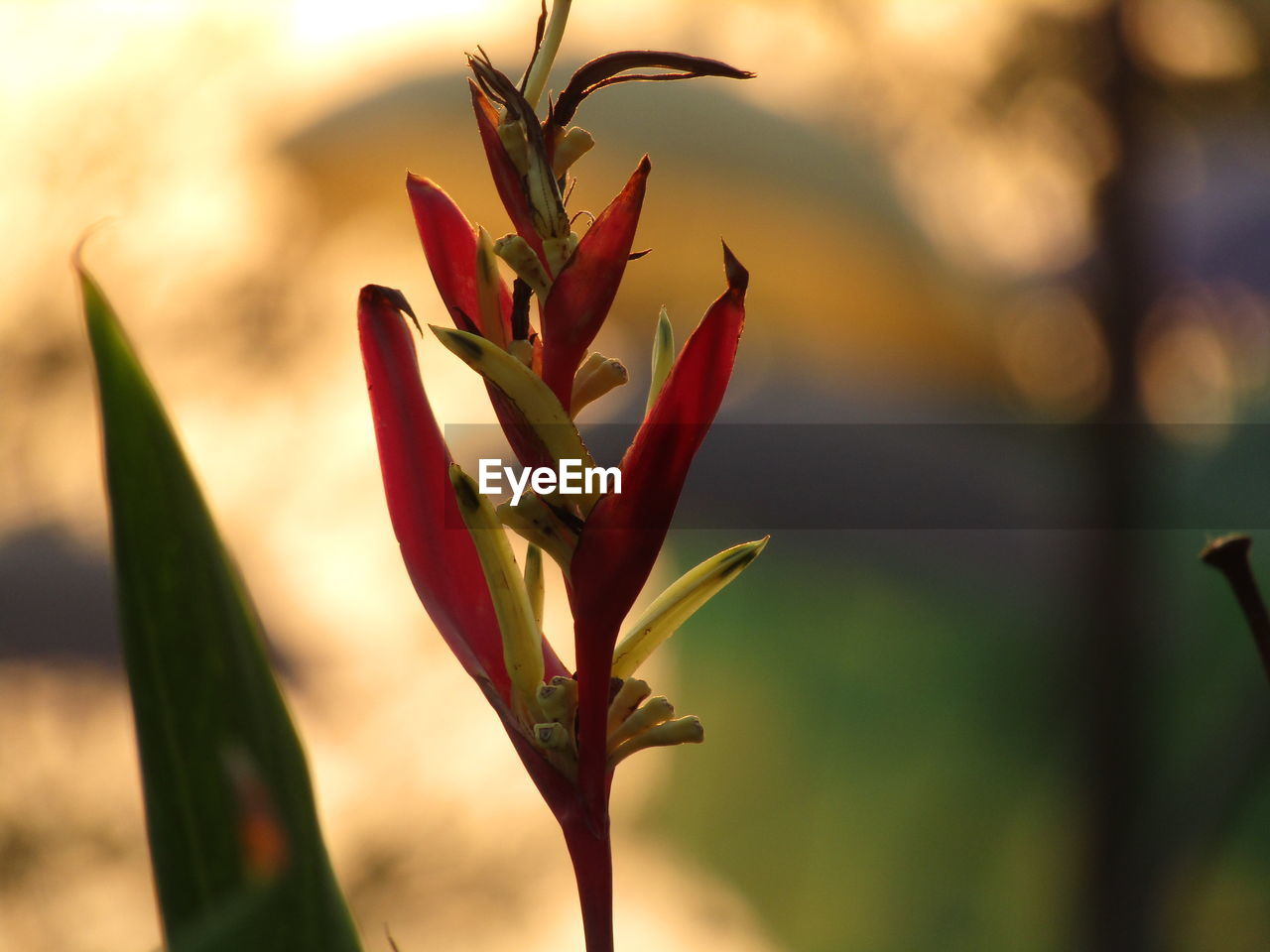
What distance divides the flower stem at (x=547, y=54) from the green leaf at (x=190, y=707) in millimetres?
55

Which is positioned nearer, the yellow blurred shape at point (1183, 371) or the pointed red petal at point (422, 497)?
the pointed red petal at point (422, 497)

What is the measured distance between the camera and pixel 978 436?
947 mm

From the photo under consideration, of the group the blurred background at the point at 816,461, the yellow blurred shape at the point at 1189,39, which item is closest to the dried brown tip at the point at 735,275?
the blurred background at the point at 816,461

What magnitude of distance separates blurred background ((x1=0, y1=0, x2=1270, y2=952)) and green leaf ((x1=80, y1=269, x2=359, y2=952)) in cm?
65

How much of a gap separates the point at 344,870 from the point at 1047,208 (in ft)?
2.64

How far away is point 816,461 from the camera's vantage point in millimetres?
909

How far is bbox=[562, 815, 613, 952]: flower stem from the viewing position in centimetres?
11

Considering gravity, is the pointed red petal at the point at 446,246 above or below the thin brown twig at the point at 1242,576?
above

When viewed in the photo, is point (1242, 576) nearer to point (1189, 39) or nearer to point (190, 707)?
point (190, 707)

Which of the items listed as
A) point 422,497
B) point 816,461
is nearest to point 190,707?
point 422,497

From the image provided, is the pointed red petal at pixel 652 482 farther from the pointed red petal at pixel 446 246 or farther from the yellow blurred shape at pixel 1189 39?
the yellow blurred shape at pixel 1189 39

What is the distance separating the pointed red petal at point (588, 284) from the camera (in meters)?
0.11

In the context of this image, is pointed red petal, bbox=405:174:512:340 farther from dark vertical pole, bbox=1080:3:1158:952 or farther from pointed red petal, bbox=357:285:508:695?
dark vertical pole, bbox=1080:3:1158:952

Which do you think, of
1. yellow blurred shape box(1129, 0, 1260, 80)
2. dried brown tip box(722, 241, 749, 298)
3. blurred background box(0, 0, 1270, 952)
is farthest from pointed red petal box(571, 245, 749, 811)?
yellow blurred shape box(1129, 0, 1260, 80)
